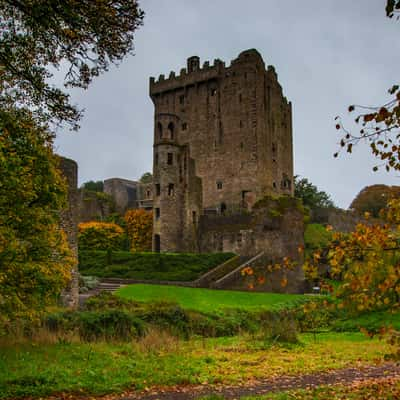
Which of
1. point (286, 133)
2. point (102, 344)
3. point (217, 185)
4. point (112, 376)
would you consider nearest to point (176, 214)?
point (217, 185)

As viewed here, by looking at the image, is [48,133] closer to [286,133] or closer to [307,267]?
[307,267]

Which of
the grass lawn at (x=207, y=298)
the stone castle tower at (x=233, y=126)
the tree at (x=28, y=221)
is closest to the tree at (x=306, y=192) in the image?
the stone castle tower at (x=233, y=126)

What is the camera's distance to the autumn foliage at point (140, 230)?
46.6 metres

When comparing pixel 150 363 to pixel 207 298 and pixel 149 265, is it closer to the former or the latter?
pixel 207 298

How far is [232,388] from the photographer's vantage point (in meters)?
8.34

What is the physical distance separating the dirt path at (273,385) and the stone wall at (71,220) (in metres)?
11.0

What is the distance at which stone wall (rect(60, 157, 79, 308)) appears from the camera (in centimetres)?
1850

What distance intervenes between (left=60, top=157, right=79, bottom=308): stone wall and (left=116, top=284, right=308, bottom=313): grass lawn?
360cm

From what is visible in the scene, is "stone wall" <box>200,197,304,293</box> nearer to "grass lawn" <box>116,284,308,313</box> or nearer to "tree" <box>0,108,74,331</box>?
"grass lawn" <box>116,284,308,313</box>

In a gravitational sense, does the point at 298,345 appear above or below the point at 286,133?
below

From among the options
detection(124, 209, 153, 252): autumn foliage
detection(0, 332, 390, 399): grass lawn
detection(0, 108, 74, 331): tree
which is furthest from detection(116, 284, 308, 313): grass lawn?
detection(124, 209, 153, 252): autumn foliage

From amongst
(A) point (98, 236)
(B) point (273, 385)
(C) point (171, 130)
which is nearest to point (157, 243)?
(A) point (98, 236)

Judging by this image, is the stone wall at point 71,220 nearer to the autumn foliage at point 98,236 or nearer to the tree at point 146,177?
the autumn foliage at point 98,236

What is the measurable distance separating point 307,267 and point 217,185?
→ 160ft
